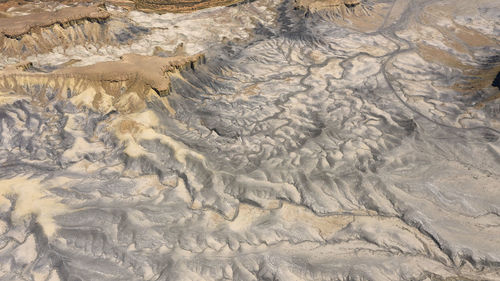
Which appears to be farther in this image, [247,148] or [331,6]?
[331,6]

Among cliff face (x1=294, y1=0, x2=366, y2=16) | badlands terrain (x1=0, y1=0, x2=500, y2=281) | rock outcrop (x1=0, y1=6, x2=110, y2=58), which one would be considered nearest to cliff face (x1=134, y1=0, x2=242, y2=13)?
badlands terrain (x1=0, y1=0, x2=500, y2=281)

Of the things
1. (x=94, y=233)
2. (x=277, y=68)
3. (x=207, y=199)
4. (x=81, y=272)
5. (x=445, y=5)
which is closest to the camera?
(x=81, y=272)

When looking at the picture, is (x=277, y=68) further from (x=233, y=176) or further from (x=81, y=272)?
(x=81, y=272)

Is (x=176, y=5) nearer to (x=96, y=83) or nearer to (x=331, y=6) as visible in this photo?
(x=331, y=6)

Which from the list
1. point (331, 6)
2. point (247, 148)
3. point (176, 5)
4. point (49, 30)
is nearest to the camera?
point (247, 148)

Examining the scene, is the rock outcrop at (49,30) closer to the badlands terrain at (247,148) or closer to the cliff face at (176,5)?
the badlands terrain at (247,148)

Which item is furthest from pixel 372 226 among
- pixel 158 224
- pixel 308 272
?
pixel 158 224

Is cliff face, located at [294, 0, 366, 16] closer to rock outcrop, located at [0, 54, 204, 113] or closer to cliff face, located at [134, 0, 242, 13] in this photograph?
cliff face, located at [134, 0, 242, 13]

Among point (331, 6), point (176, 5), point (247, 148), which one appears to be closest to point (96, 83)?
point (247, 148)
